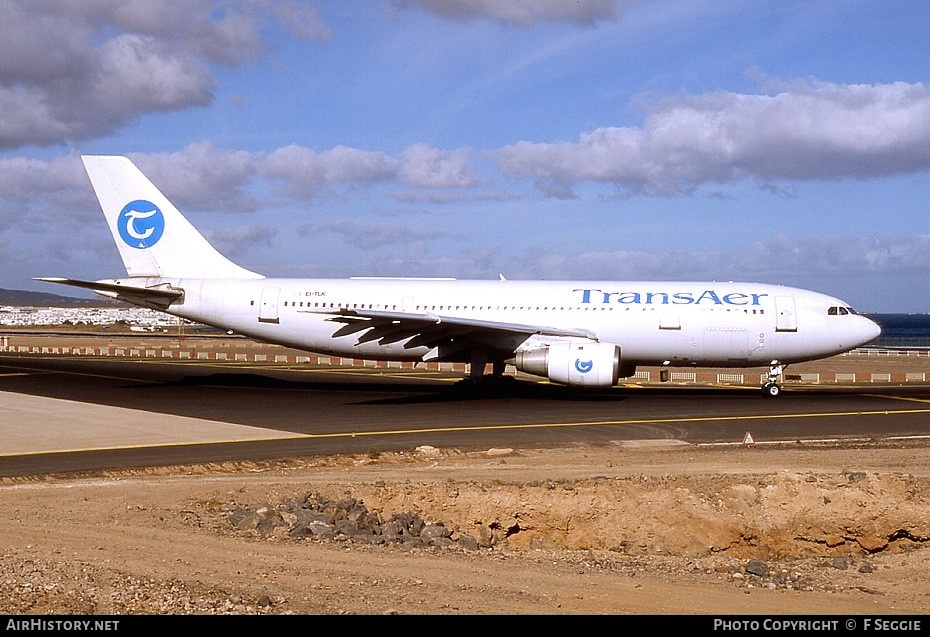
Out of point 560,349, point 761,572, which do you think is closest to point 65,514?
point 761,572

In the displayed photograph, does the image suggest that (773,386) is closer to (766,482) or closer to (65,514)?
(766,482)

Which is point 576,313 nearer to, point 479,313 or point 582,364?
point 582,364

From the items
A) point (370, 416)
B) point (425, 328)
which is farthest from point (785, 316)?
point (370, 416)

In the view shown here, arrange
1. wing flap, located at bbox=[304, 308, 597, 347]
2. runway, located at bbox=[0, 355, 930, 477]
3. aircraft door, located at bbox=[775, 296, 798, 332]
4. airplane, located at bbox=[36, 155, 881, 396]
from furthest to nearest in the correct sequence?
aircraft door, located at bbox=[775, 296, 798, 332] < airplane, located at bbox=[36, 155, 881, 396] < wing flap, located at bbox=[304, 308, 597, 347] < runway, located at bbox=[0, 355, 930, 477]

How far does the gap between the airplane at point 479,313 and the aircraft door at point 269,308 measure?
0.14 ft

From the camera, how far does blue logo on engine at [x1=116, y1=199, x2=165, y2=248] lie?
32.8 metres

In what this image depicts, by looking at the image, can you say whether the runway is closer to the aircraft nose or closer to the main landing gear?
the main landing gear

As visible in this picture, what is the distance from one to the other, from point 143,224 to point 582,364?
1700 centimetres

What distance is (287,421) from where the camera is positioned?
23344 millimetres

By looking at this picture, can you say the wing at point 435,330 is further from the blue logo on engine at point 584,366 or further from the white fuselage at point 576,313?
the blue logo on engine at point 584,366

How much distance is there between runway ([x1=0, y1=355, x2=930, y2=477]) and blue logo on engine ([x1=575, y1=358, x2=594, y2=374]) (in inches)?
44.2

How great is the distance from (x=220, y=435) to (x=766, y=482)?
12207mm

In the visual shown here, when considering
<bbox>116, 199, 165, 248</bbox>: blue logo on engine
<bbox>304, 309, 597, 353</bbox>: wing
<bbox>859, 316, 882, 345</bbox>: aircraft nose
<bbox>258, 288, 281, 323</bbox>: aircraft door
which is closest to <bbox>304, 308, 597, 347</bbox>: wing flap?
<bbox>304, 309, 597, 353</bbox>: wing

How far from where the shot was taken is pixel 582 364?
2727 centimetres
